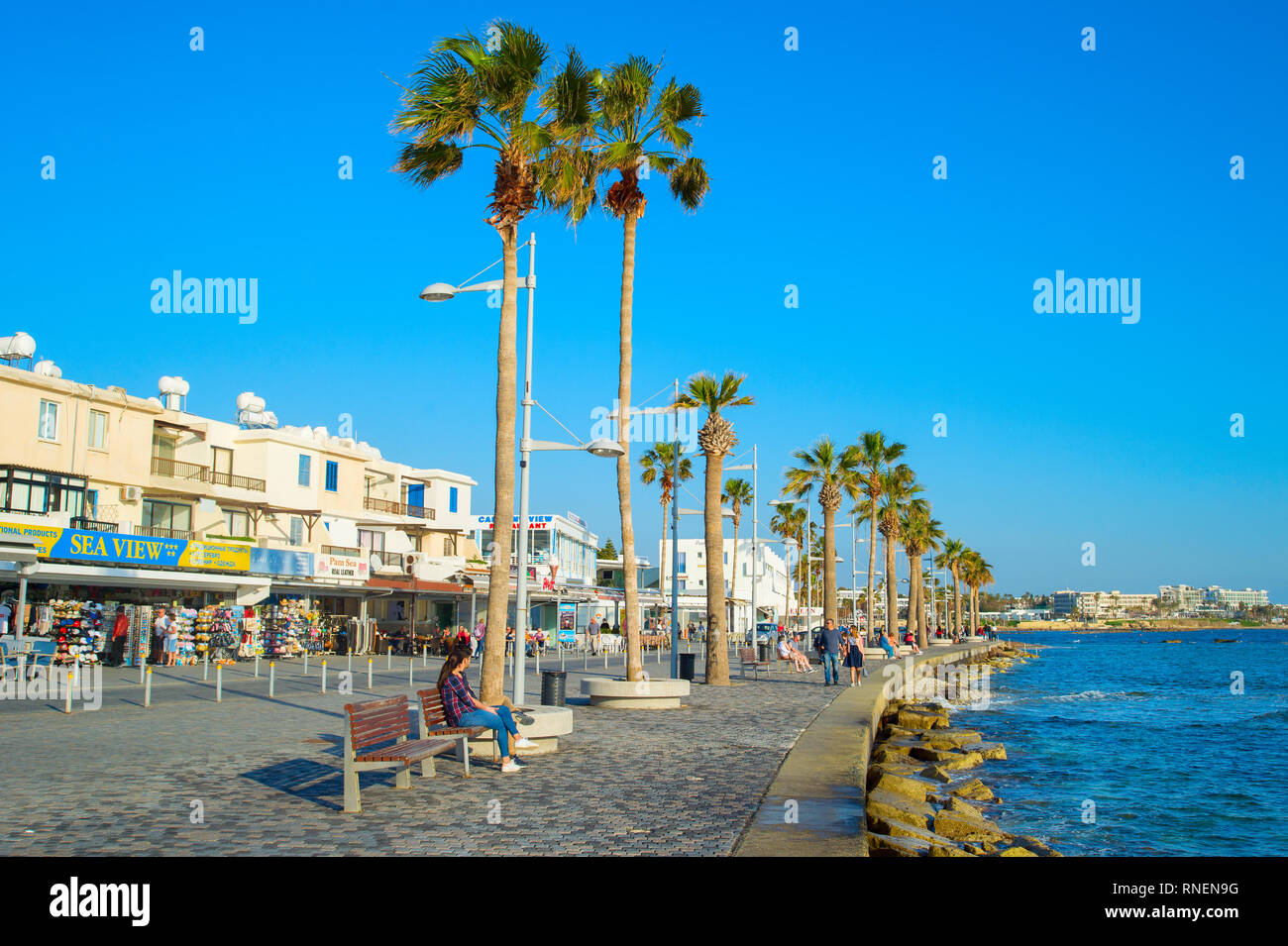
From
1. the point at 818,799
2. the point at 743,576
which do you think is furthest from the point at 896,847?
the point at 743,576

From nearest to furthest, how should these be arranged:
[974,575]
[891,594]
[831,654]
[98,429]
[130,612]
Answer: [831,654] < [130,612] < [98,429] < [891,594] < [974,575]

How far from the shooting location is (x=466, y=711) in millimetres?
11180

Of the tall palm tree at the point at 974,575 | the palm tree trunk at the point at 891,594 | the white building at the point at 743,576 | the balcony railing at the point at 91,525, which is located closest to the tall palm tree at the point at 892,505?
the palm tree trunk at the point at 891,594

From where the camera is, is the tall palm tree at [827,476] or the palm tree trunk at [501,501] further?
the tall palm tree at [827,476]

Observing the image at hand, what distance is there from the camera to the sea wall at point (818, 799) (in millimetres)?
7547

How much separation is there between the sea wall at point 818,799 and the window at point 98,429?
28.8m

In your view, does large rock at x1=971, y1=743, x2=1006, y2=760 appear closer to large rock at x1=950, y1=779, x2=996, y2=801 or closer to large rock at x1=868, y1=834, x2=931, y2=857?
large rock at x1=950, y1=779, x2=996, y2=801

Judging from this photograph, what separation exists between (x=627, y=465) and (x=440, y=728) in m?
10.2

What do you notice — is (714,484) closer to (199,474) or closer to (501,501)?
(501,501)

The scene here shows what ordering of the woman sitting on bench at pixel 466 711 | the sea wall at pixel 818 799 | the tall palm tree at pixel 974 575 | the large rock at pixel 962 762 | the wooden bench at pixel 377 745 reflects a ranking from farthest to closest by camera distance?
the tall palm tree at pixel 974 575, the large rock at pixel 962 762, the woman sitting on bench at pixel 466 711, the wooden bench at pixel 377 745, the sea wall at pixel 818 799

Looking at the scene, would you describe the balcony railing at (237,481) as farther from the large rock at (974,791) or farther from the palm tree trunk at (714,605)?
the large rock at (974,791)
